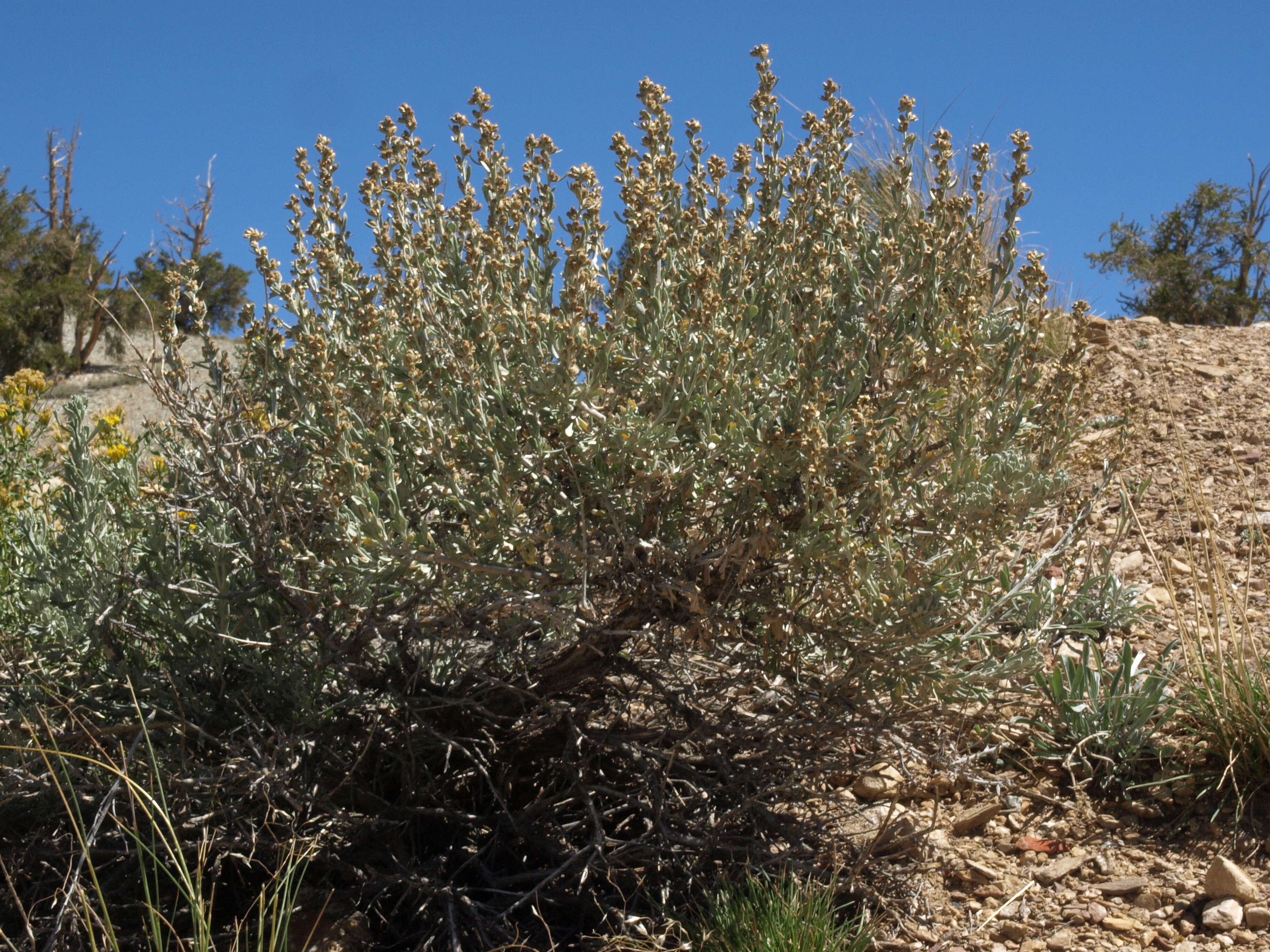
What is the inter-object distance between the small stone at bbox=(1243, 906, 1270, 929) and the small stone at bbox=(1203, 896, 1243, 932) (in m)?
0.02

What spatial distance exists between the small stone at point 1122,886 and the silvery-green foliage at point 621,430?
0.97 metres

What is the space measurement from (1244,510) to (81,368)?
1579cm

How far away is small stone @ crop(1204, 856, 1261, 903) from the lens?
2.71 metres

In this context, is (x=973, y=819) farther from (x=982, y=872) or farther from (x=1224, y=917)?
(x=1224, y=917)

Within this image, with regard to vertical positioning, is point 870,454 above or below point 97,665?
above

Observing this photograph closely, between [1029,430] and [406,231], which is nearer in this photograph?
[1029,430]

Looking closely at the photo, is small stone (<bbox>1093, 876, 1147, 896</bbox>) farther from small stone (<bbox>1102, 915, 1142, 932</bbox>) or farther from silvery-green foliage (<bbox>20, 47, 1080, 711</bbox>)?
silvery-green foliage (<bbox>20, 47, 1080, 711</bbox>)

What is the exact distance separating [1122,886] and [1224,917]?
27 cm

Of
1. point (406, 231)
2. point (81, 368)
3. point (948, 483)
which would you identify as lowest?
point (948, 483)

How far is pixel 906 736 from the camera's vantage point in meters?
2.70

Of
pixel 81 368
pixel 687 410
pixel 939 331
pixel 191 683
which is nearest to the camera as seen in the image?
pixel 687 410

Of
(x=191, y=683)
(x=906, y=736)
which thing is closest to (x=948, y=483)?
(x=906, y=736)

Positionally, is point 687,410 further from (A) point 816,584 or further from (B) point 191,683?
(B) point 191,683

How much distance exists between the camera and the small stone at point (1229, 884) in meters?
2.71
